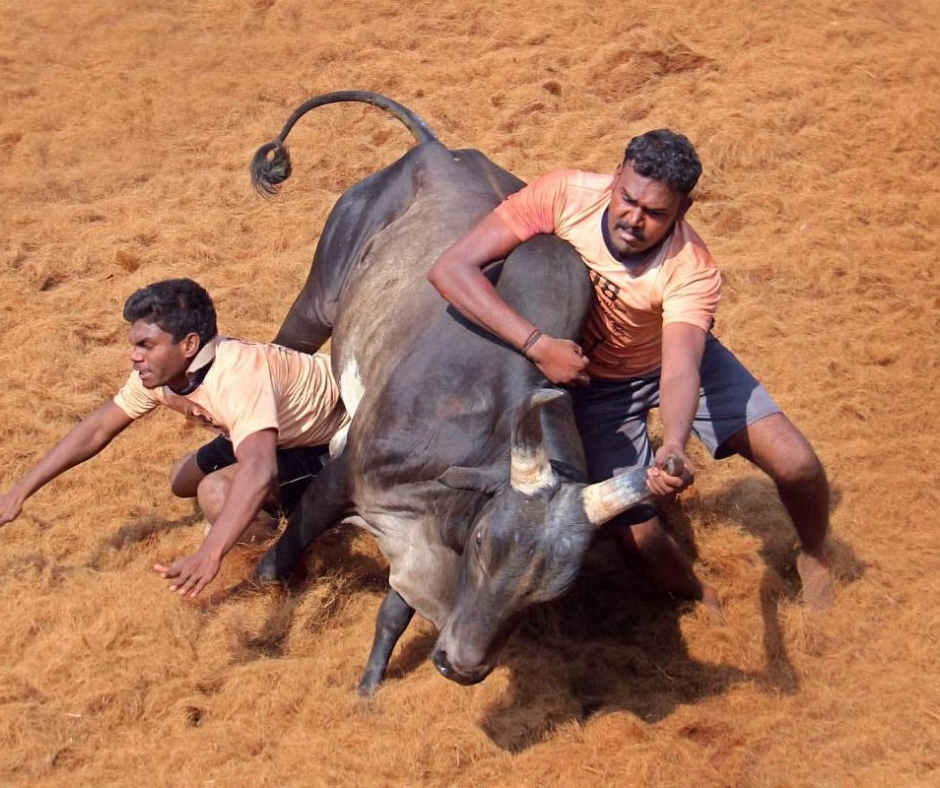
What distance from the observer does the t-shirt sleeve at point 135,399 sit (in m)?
4.91

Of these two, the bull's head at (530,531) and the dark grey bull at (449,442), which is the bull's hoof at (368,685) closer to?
the dark grey bull at (449,442)

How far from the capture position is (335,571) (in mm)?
5352

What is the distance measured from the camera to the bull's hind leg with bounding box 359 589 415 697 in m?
4.76

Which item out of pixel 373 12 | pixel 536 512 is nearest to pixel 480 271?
pixel 536 512

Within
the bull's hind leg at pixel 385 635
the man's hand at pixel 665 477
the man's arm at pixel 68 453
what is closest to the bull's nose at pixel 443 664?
the bull's hind leg at pixel 385 635

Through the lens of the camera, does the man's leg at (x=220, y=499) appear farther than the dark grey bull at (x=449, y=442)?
Yes

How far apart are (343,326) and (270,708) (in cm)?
174

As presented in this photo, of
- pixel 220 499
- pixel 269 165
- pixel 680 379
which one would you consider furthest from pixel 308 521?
pixel 269 165

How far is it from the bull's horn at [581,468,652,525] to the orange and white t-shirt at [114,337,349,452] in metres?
1.31


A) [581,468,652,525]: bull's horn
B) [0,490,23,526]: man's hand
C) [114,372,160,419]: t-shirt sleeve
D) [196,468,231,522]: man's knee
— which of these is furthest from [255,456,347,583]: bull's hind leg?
[581,468,652,525]: bull's horn

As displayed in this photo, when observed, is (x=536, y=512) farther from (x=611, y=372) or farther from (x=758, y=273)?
(x=758, y=273)

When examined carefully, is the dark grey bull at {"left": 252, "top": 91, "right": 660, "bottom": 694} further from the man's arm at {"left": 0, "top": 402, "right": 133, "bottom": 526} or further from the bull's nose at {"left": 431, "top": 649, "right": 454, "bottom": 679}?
the man's arm at {"left": 0, "top": 402, "right": 133, "bottom": 526}

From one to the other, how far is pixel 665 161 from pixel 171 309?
1746 mm

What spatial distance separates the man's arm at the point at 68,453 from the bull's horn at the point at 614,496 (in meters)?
1.97
